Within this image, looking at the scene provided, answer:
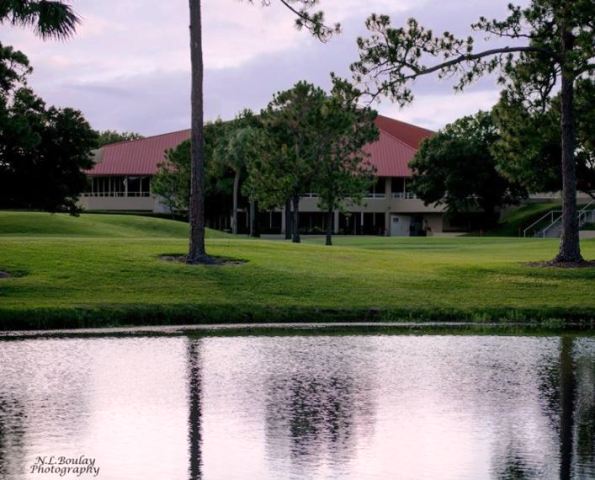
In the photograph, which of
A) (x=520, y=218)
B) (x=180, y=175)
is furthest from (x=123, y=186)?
(x=520, y=218)

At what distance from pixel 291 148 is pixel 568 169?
29734 mm

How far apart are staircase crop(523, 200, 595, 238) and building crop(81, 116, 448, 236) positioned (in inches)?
507

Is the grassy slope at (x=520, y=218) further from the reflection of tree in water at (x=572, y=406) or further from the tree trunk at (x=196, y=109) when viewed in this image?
the reflection of tree in water at (x=572, y=406)

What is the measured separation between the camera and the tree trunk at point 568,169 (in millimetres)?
34000

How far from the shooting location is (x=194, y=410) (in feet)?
43.3

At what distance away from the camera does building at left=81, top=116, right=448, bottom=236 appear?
98.9 metres

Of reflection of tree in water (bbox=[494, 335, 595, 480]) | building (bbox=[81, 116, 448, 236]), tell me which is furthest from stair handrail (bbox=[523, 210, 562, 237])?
reflection of tree in water (bbox=[494, 335, 595, 480])

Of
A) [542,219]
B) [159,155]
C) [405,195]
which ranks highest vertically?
[159,155]

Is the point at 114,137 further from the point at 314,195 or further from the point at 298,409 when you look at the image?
the point at 298,409

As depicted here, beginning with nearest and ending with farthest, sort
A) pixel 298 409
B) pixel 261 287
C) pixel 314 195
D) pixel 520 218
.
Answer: pixel 298 409 → pixel 261 287 → pixel 520 218 → pixel 314 195

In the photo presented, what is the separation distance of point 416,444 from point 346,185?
169 feet

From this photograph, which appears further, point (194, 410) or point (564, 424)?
point (194, 410)

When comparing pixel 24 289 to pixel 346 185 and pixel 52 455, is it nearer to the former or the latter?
pixel 52 455

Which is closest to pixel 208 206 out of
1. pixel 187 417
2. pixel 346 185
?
pixel 346 185
